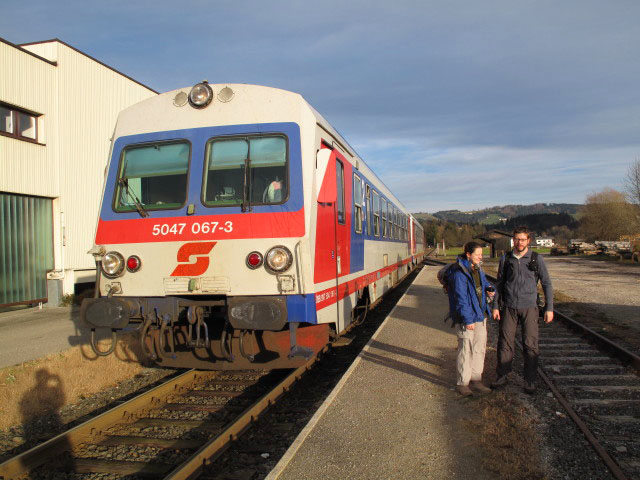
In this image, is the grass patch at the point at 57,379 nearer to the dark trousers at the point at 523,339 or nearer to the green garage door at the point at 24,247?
the dark trousers at the point at 523,339

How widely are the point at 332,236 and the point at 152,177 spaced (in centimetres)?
222

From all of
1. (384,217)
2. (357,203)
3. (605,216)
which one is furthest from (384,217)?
(605,216)

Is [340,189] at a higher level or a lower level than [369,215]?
higher

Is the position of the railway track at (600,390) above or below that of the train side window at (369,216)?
below

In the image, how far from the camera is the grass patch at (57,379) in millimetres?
5477

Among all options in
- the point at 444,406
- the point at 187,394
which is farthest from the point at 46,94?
the point at 444,406

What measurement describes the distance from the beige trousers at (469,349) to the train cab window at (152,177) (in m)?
3.44

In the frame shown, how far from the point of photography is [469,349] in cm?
541

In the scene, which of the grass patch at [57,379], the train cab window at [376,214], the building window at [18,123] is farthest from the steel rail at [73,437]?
the building window at [18,123]

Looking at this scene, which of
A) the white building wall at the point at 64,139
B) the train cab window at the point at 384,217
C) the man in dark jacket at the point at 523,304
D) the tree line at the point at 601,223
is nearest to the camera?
the man in dark jacket at the point at 523,304

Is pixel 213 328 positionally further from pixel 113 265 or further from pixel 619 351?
pixel 619 351

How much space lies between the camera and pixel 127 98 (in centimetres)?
1714

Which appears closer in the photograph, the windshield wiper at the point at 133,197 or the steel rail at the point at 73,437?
the steel rail at the point at 73,437

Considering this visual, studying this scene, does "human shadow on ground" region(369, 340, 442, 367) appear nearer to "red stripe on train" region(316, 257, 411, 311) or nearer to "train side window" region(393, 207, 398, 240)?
"red stripe on train" region(316, 257, 411, 311)
